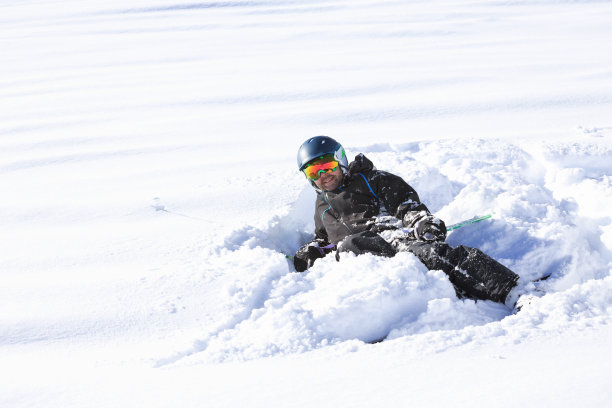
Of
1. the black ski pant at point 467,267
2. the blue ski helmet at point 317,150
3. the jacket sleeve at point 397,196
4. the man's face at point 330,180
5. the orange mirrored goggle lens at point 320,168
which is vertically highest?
the blue ski helmet at point 317,150

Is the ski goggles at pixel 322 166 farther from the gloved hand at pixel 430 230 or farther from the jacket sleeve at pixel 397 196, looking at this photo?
the gloved hand at pixel 430 230

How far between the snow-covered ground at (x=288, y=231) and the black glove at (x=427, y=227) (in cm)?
40

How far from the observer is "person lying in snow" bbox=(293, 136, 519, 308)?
2805 mm

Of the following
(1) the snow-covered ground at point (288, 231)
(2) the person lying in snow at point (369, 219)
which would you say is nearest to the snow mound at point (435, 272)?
(1) the snow-covered ground at point (288, 231)

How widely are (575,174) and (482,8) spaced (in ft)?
33.5

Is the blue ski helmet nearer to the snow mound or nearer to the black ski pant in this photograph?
the snow mound

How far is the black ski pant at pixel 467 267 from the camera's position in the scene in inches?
105

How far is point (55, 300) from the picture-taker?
2.88 meters

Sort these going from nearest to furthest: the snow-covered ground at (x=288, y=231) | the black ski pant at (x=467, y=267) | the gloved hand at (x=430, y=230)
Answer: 1. the snow-covered ground at (x=288, y=231)
2. the black ski pant at (x=467, y=267)
3. the gloved hand at (x=430, y=230)

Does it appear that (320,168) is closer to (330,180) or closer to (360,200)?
(330,180)

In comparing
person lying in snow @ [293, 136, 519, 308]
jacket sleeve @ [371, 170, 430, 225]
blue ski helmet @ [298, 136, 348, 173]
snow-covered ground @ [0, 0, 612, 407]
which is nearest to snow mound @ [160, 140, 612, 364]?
snow-covered ground @ [0, 0, 612, 407]

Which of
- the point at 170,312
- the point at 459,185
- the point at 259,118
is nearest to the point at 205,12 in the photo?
the point at 259,118

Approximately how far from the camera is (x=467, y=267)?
272 centimetres

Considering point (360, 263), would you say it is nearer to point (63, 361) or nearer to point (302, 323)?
point (302, 323)
